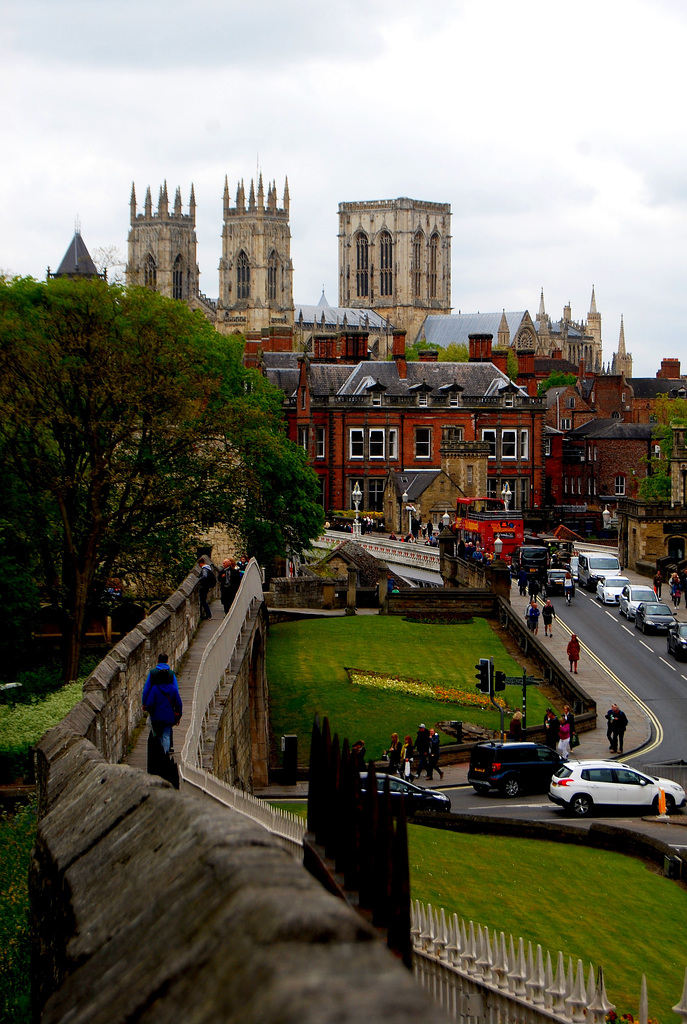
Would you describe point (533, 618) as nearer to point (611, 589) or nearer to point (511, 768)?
point (611, 589)

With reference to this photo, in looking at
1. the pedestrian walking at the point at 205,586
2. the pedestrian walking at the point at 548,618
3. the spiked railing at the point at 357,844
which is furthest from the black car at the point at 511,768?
the spiked railing at the point at 357,844

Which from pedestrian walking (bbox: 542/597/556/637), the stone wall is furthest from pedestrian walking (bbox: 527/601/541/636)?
the stone wall

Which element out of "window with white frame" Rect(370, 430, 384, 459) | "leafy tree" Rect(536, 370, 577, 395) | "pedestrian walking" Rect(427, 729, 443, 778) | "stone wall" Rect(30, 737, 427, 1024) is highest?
"leafy tree" Rect(536, 370, 577, 395)

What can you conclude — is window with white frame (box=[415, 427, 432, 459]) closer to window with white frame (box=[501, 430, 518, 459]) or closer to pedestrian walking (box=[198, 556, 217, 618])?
window with white frame (box=[501, 430, 518, 459])

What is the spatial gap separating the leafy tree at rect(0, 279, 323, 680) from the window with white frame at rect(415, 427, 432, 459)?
4436cm

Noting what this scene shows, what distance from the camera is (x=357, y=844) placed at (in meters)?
5.27

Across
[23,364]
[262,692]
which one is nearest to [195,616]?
[262,692]

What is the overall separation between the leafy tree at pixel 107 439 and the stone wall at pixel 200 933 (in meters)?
25.1

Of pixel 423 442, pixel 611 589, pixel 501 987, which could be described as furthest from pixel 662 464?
pixel 501 987

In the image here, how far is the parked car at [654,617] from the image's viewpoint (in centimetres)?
4516

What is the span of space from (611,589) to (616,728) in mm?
21538

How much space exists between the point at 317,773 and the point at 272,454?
113 ft

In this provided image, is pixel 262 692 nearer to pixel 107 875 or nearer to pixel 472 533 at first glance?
pixel 107 875

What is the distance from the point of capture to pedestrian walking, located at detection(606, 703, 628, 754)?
31078 mm
